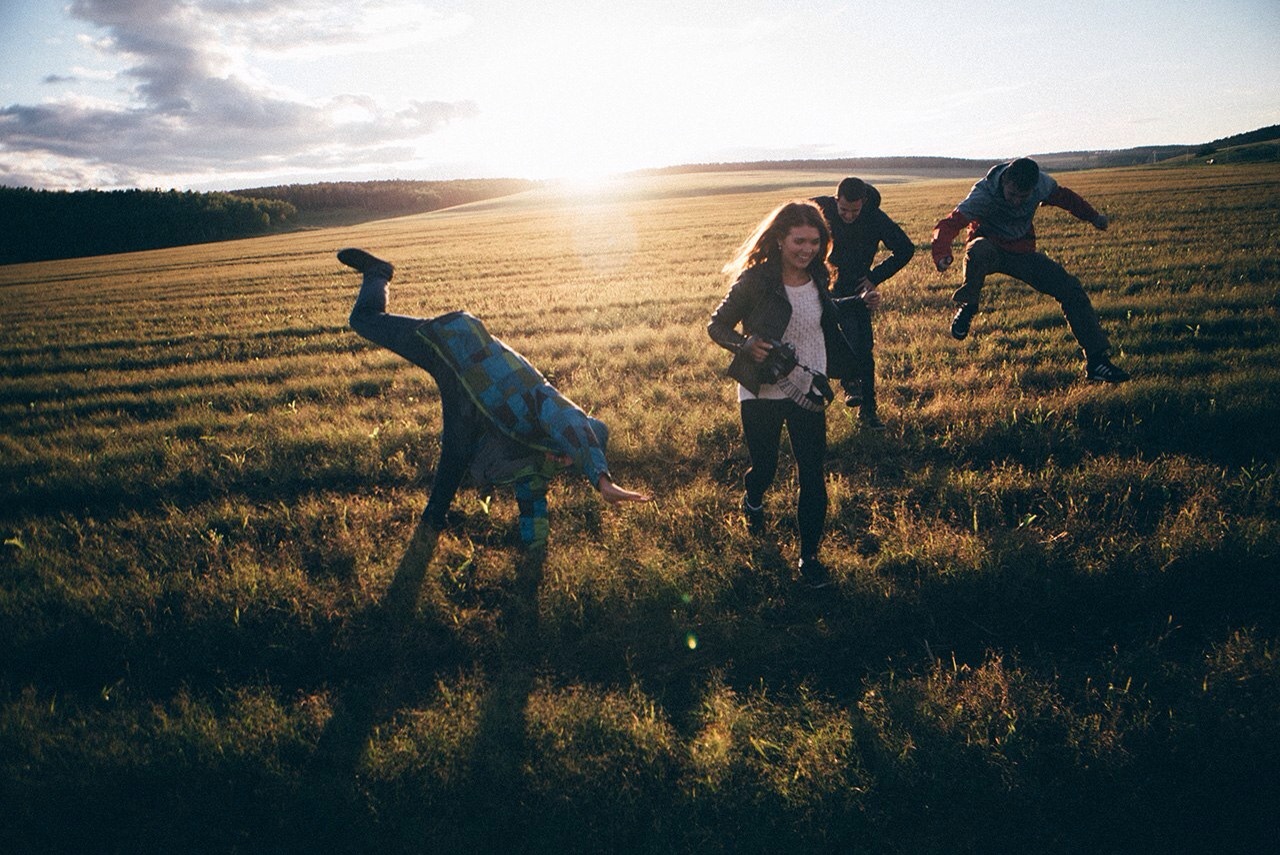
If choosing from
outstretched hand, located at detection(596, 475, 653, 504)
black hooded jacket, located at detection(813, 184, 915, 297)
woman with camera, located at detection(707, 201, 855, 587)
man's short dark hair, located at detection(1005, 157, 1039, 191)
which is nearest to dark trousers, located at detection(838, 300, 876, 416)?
black hooded jacket, located at detection(813, 184, 915, 297)

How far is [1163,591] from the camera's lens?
3529 millimetres

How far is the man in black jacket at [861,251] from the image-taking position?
562cm

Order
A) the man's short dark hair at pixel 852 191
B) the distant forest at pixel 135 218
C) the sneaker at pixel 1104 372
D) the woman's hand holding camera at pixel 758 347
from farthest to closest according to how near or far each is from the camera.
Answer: the distant forest at pixel 135 218 → the man's short dark hair at pixel 852 191 → the sneaker at pixel 1104 372 → the woman's hand holding camera at pixel 758 347

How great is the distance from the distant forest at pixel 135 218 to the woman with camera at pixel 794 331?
7756 centimetres

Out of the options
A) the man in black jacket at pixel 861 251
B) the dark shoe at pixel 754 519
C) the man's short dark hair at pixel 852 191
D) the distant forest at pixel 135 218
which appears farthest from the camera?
the distant forest at pixel 135 218

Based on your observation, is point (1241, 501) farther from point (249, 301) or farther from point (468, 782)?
point (249, 301)

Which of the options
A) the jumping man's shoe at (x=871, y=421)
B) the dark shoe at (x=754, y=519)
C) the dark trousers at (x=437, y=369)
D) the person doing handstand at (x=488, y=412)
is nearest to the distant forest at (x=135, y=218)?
the dark trousers at (x=437, y=369)

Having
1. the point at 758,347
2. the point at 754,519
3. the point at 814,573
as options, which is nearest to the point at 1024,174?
the point at 758,347

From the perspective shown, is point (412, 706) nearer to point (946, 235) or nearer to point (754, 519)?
point (754, 519)

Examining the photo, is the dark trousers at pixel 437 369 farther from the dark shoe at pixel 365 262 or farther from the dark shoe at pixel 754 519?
the dark shoe at pixel 754 519

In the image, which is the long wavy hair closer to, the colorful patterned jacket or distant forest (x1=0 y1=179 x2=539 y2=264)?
the colorful patterned jacket

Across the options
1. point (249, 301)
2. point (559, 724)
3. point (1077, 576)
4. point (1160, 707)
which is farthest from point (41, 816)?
point (249, 301)

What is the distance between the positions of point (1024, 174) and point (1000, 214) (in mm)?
374

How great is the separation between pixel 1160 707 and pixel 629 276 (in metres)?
14.5
